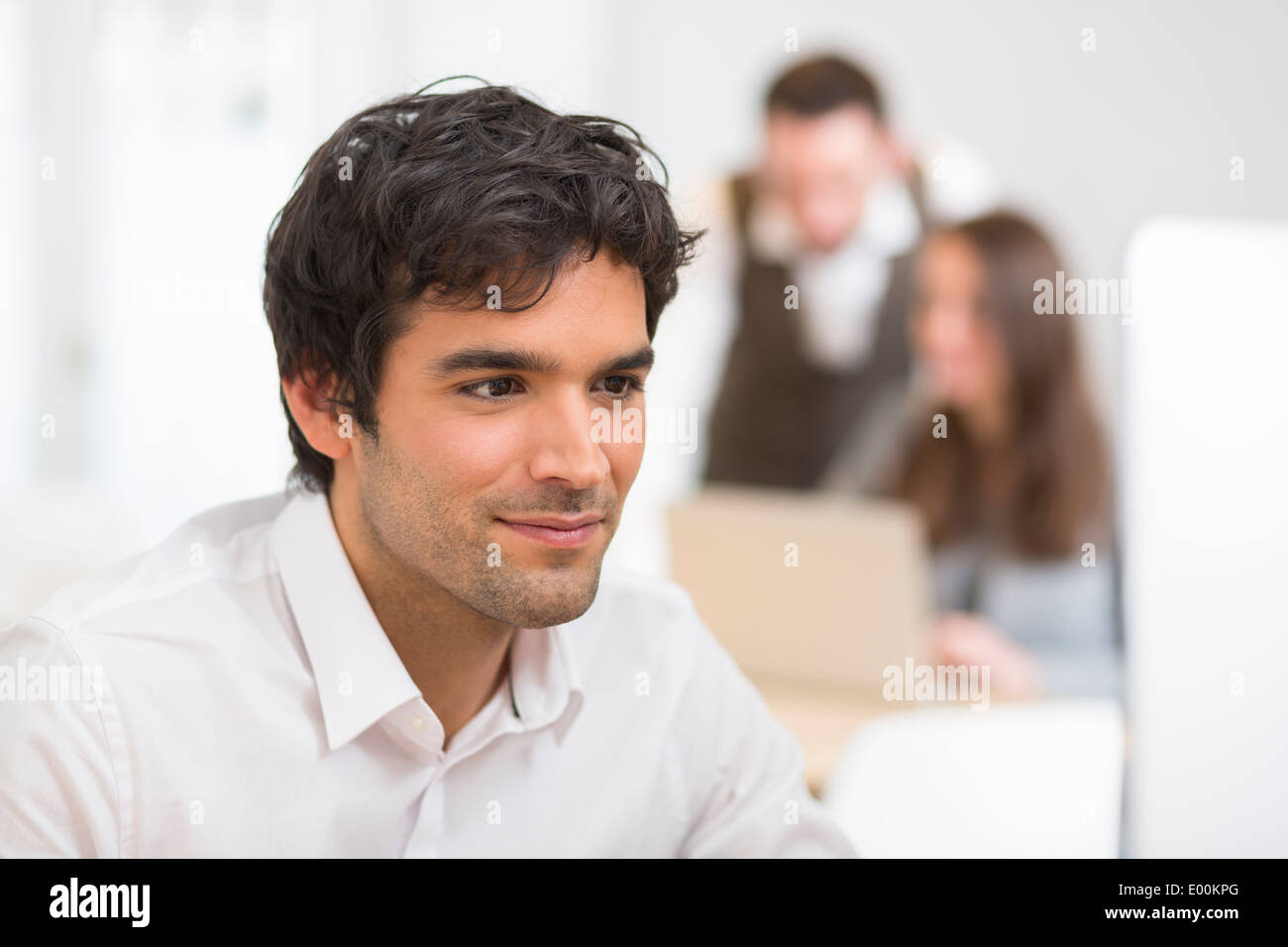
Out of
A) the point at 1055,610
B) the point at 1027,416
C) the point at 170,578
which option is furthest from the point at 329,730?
the point at 1027,416

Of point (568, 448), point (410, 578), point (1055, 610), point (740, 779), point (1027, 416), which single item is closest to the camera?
point (568, 448)

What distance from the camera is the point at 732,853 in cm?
99

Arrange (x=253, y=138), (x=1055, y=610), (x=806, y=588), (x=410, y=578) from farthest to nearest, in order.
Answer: (x=253, y=138) → (x=1055, y=610) → (x=806, y=588) → (x=410, y=578)

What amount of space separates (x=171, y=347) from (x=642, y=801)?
3330 mm

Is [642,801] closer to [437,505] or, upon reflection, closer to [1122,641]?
[437,505]

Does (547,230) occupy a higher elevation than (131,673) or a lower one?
higher

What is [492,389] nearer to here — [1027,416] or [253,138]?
[1027,416]

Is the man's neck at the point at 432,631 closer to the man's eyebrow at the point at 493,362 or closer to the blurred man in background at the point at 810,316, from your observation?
the man's eyebrow at the point at 493,362

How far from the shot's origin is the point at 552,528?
81 cm

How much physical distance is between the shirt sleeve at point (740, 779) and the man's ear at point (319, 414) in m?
0.35

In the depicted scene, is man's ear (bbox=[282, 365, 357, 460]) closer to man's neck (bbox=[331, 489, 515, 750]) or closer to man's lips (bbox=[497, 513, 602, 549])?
man's neck (bbox=[331, 489, 515, 750])

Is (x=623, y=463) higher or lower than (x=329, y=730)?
higher

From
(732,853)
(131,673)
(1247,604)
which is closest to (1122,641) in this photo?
(1247,604)

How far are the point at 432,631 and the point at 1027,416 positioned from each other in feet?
4.99
